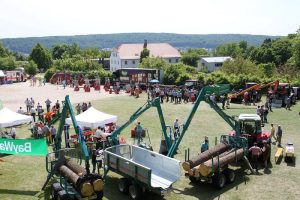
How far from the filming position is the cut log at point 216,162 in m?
14.4

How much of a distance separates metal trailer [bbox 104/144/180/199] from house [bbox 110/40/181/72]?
89.2m

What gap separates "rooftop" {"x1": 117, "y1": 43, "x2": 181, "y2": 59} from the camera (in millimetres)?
108562

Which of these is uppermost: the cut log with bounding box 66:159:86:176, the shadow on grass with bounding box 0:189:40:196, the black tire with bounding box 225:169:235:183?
the cut log with bounding box 66:159:86:176

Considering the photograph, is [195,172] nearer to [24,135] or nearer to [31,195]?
[31,195]

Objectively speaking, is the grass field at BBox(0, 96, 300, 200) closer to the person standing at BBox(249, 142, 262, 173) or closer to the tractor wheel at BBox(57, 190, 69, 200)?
the person standing at BBox(249, 142, 262, 173)

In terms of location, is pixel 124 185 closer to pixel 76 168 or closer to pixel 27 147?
pixel 76 168

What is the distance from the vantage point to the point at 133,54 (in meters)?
110

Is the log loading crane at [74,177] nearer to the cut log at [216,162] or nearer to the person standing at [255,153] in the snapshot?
the cut log at [216,162]

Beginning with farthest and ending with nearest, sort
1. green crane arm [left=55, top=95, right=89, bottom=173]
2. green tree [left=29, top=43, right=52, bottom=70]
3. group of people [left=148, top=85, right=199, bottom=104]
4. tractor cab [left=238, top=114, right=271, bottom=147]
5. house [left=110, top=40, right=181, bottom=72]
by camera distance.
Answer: green tree [left=29, top=43, right=52, bottom=70] → house [left=110, top=40, right=181, bottom=72] → group of people [left=148, top=85, right=199, bottom=104] → tractor cab [left=238, top=114, right=271, bottom=147] → green crane arm [left=55, top=95, right=89, bottom=173]

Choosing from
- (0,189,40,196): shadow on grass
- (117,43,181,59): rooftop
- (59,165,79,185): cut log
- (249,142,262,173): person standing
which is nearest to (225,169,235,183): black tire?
(249,142,262,173): person standing

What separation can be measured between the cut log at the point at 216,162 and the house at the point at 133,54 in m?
88.9

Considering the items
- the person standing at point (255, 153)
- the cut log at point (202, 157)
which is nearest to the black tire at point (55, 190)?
the cut log at point (202, 157)

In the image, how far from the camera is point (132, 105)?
122ft

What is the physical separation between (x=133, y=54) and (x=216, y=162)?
317 ft
